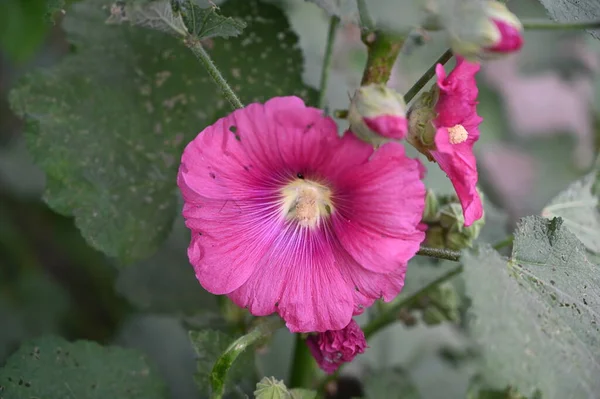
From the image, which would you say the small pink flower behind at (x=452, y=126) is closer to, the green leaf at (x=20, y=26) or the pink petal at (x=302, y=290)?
the pink petal at (x=302, y=290)

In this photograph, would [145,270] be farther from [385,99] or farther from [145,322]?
[385,99]

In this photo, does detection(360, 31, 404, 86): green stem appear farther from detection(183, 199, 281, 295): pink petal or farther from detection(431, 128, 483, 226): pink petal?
detection(183, 199, 281, 295): pink petal

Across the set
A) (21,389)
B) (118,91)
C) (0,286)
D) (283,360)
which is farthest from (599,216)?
(0,286)

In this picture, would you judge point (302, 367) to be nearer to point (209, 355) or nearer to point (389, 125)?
point (209, 355)

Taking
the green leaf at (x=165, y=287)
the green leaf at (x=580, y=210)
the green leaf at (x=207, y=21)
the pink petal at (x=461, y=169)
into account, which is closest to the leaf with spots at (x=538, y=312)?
the pink petal at (x=461, y=169)

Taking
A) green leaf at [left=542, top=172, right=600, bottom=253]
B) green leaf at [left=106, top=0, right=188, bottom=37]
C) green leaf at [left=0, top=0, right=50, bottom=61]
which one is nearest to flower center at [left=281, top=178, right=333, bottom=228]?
green leaf at [left=106, top=0, right=188, bottom=37]

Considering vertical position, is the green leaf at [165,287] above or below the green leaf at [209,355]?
below
